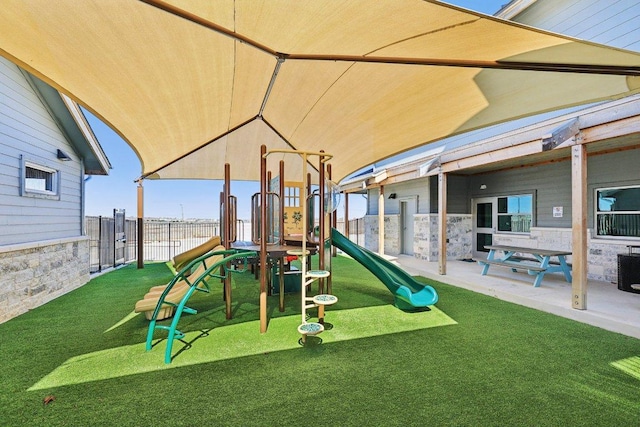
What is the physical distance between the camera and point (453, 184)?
388 inches

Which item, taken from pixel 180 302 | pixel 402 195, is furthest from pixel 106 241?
pixel 402 195

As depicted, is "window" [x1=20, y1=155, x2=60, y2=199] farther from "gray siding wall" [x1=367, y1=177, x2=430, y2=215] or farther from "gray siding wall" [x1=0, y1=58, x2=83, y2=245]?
"gray siding wall" [x1=367, y1=177, x2=430, y2=215]

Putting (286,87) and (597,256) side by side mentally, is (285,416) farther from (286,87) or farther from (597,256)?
(597,256)

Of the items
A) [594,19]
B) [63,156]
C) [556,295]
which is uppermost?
[594,19]

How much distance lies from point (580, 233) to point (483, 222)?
5.72m

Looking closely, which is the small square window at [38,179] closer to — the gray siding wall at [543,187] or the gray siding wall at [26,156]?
the gray siding wall at [26,156]

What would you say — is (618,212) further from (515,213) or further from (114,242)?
(114,242)

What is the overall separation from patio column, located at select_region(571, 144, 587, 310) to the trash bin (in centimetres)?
204

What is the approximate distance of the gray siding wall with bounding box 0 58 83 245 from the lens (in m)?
4.70

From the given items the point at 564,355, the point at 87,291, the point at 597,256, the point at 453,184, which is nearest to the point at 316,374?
the point at 564,355

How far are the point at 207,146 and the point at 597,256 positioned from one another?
8646 mm

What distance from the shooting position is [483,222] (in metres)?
9.73

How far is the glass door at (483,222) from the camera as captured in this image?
30.5 ft

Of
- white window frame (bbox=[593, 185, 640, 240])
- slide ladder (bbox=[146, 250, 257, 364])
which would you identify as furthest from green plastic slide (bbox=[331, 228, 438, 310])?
white window frame (bbox=[593, 185, 640, 240])
